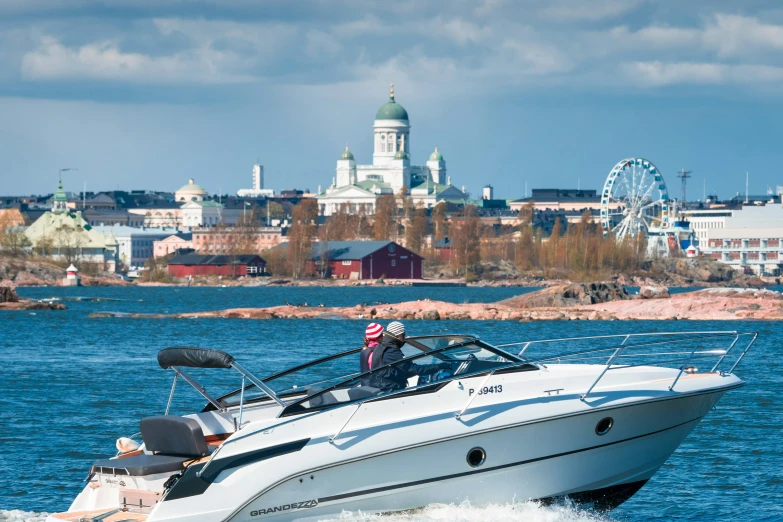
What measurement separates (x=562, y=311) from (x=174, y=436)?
46.7 metres

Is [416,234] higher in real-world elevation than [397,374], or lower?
higher

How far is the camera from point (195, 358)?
12.1m

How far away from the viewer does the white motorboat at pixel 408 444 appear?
11.4 metres

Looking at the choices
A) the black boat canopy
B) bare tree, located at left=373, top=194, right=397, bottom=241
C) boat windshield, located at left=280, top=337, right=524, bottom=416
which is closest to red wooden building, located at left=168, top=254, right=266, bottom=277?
bare tree, located at left=373, top=194, right=397, bottom=241

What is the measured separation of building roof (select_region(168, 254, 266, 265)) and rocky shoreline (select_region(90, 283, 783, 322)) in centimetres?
7441

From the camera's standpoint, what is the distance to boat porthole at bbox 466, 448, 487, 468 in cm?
1185

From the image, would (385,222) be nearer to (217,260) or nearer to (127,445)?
(217,260)

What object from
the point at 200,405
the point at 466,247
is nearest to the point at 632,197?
the point at 466,247

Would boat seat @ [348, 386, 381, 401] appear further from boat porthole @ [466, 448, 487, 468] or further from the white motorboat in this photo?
boat porthole @ [466, 448, 487, 468]

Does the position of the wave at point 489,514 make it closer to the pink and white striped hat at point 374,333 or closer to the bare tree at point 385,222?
the pink and white striped hat at point 374,333

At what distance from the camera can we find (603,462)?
12461 mm

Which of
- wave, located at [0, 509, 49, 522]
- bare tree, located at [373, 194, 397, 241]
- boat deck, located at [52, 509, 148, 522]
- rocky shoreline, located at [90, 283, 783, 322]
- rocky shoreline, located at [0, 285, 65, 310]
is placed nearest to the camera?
boat deck, located at [52, 509, 148, 522]

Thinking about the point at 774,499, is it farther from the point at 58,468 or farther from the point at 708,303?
the point at 708,303

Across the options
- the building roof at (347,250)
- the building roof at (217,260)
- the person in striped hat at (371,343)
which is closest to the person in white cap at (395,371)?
the person in striped hat at (371,343)
